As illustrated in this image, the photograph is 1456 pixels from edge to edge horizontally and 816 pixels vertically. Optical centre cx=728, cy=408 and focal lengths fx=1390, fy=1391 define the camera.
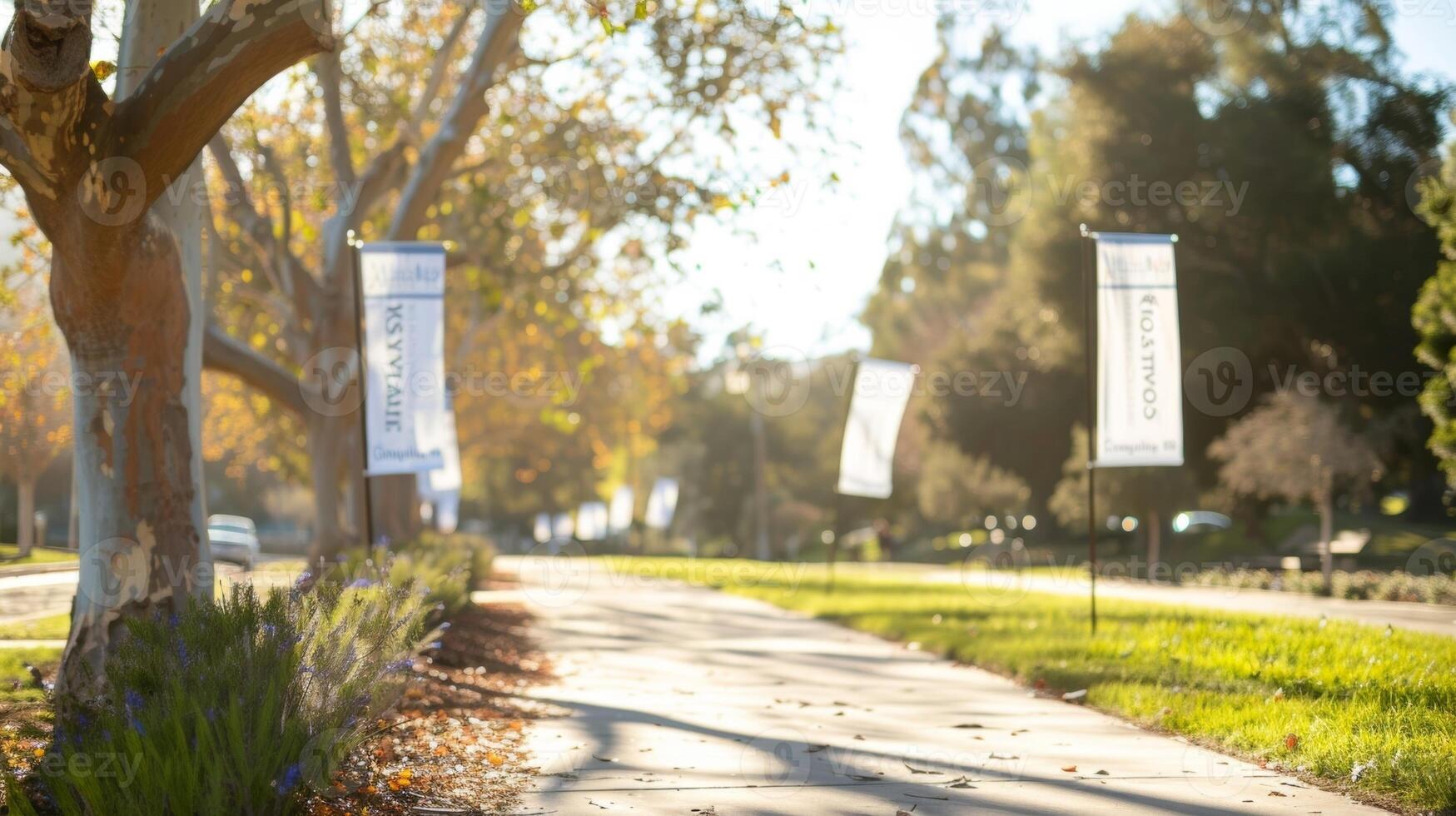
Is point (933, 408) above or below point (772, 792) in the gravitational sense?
above

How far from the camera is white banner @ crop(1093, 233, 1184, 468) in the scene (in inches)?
A: 579

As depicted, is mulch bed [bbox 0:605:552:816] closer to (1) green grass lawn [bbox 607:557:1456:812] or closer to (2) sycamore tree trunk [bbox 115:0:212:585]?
(2) sycamore tree trunk [bbox 115:0:212:585]

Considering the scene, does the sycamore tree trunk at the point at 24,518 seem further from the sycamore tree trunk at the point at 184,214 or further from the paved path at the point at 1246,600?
the paved path at the point at 1246,600

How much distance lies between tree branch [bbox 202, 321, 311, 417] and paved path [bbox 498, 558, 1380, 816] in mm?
6780

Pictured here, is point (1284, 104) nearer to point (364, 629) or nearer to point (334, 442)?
point (334, 442)

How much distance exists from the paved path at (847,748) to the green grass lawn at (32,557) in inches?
166

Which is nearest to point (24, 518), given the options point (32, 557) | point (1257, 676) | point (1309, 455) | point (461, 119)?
point (32, 557)

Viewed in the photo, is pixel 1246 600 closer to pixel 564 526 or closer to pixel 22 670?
pixel 22 670

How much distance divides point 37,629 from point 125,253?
21.8 ft

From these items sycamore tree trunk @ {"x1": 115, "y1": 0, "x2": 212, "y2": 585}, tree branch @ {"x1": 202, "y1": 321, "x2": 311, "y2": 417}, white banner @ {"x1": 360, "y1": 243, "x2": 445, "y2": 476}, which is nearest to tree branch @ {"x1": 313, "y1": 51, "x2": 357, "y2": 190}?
tree branch @ {"x1": 202, "y1": 321, "x2": 311, "y2": 417}

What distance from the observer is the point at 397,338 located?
565 inches

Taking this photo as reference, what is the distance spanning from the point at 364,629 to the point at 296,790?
1361 millimetres

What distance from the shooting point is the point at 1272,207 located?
1412 inches

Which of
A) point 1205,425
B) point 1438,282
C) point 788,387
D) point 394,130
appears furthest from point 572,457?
point 1438,282
